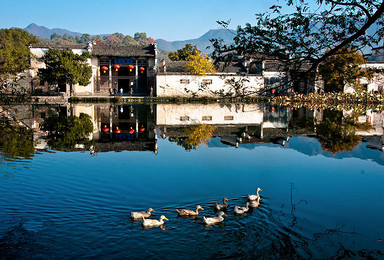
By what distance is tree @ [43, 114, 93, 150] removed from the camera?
13617mm

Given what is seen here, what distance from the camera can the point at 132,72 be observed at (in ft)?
134

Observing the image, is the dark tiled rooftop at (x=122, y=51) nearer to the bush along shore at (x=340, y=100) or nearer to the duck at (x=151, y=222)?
the bush along shore at (x=340, y=100)

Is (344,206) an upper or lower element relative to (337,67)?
lower

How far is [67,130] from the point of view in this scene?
16250 millimetres

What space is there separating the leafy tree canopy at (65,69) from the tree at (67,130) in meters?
13.7

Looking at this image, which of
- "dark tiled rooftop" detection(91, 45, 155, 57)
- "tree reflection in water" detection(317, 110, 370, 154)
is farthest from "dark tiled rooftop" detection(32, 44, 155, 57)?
"tree reflection in water" detection(317, 110, 370, 154)

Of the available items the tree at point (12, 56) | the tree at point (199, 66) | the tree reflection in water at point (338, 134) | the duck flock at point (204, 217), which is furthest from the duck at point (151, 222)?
the tree at point (199, 66)

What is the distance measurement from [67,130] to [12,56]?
793 inches

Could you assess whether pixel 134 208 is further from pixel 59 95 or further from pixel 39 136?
pixel 59 95

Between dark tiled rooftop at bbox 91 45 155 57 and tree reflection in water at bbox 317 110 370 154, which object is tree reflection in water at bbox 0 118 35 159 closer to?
tree reflection in water at bbox 317 110 370 154

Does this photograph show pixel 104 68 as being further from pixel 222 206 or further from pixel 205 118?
pixel 222 206

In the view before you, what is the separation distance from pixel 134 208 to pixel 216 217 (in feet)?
5.30

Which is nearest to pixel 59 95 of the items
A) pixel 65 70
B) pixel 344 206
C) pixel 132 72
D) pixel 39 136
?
pixel 65 70

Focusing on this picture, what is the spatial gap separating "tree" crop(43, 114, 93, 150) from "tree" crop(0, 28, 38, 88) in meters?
2.73
